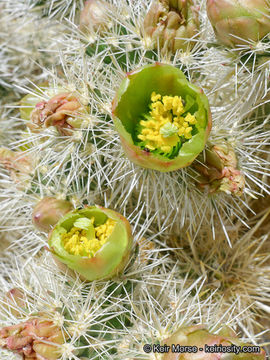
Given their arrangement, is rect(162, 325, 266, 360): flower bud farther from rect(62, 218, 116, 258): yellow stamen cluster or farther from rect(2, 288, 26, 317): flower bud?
rect(2, 288, 26, 317): flower bud

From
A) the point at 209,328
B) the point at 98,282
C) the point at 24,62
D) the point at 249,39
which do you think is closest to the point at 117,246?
the point at 98,282

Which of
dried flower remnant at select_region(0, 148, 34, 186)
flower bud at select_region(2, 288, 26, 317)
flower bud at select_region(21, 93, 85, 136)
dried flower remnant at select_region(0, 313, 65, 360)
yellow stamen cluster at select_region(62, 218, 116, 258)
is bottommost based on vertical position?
flower bud at select_region(2, 288, 26, 317)

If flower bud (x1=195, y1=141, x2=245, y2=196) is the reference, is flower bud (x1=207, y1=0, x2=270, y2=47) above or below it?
above

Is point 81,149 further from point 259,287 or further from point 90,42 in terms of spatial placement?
point 259,287

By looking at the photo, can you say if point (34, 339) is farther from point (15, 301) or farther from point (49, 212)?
point (49, 212)

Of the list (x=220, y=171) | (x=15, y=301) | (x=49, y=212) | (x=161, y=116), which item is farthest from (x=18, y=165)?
(x=220, y=171)

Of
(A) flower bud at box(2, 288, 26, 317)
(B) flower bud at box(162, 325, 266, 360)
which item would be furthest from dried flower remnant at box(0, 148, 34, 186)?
(B) flower bud at box(162, 325, 266, 360)

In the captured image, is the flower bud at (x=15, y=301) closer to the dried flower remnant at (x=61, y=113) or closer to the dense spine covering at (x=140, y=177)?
the dense spine covering at (x=140, y=177)

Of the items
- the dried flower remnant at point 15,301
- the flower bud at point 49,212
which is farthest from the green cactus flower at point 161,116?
the dried flower remnant at point 15,301
